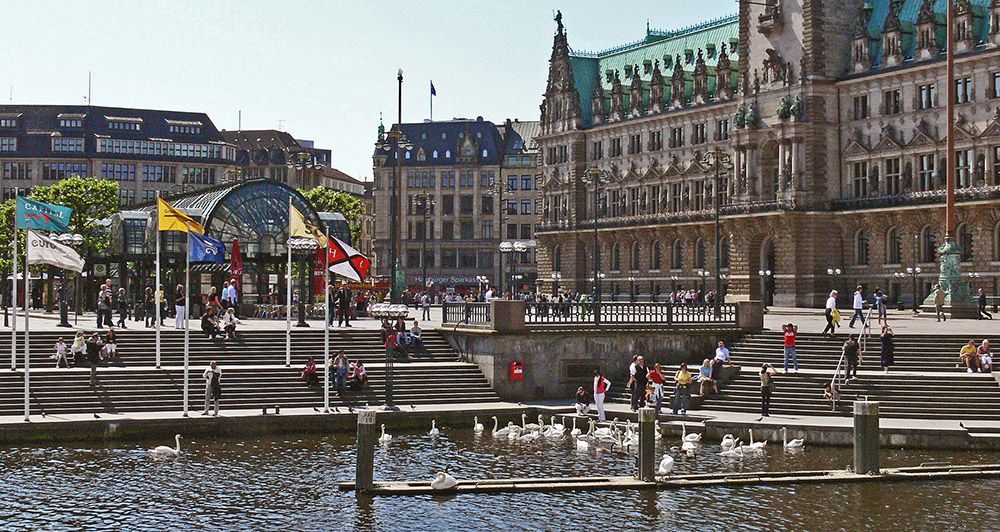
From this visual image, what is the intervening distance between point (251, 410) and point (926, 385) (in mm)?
23907

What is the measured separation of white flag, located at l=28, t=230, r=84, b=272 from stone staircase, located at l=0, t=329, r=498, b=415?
4.04 metres

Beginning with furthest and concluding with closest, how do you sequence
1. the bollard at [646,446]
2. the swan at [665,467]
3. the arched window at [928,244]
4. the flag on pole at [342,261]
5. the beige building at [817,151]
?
the arched window at [928,244], the beige building at [817,151], the flag on pole at [342,261], the swan at [665,467], the bollard at [646,446]

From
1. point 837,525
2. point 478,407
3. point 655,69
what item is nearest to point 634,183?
point 655,69

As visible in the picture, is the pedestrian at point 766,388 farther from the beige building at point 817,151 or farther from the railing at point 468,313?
the beige building at point 817,151

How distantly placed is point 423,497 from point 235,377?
19.2 m

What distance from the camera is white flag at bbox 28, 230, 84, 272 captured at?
5109cm

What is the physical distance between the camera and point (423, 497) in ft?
119

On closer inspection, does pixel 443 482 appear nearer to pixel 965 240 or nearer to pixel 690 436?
pixel 690 436

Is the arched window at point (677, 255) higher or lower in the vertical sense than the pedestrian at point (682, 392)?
higher

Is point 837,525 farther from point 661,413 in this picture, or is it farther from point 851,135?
point 851,135

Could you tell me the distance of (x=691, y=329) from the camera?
59719 millimetres

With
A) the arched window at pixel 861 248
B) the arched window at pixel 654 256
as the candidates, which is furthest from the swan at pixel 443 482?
the arched window at pixel 654 256

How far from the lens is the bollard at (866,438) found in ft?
126

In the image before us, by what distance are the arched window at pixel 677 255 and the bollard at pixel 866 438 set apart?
90.9 meters
